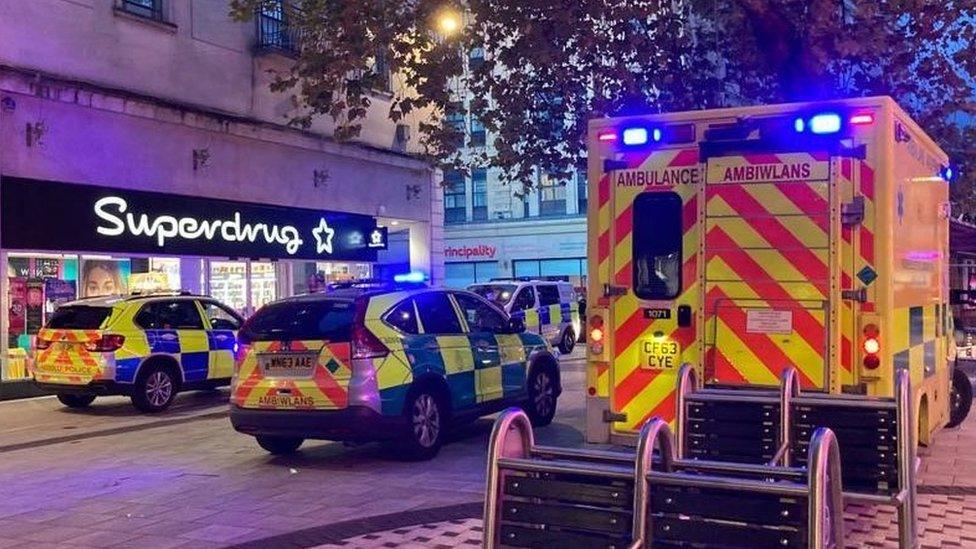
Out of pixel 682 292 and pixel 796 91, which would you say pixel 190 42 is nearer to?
pixel 796 91

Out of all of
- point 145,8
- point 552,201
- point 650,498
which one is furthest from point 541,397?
point 552,201

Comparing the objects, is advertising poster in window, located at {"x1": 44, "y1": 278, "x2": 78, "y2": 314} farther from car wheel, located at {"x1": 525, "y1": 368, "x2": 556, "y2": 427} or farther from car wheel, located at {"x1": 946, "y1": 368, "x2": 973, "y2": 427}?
car wheel, located at {"x1": 946, "y1": 368, "x2": 973, "y2": 427}

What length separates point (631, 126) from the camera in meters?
7.60

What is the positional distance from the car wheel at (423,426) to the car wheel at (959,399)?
222 inches

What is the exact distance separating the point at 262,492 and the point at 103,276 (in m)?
10.2

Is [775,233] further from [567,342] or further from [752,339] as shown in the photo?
[567,342]

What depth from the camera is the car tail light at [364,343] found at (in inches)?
340

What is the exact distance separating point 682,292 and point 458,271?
40.6m

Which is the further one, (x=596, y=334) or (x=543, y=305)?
(x=543, y=305)

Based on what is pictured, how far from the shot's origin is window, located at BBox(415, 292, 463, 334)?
952 cm

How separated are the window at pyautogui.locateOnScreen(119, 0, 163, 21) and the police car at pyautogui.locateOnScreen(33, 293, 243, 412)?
18.5 ft

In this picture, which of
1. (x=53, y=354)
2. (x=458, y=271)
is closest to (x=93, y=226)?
(x=53, y=354)

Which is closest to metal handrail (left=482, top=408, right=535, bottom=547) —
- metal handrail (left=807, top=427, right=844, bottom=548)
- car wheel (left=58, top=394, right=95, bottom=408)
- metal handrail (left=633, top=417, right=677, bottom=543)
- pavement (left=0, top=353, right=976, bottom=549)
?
metal handrail (left=633, top=417, right=677, bottom=543)

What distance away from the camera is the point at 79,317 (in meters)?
13.2
